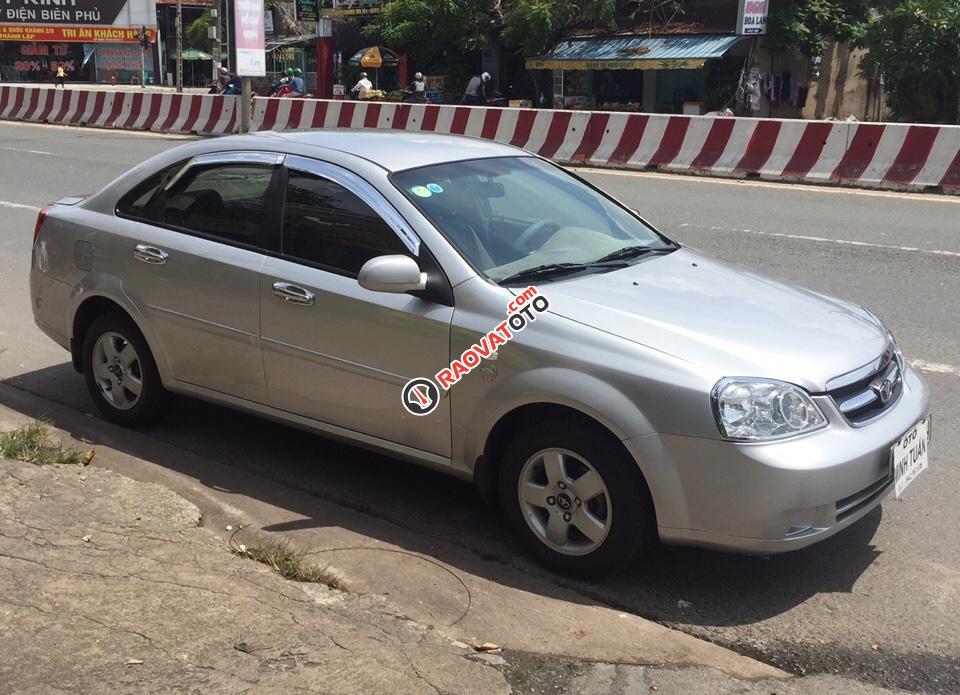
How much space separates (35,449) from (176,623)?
1.92 meters

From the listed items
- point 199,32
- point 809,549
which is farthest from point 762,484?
point 199,32

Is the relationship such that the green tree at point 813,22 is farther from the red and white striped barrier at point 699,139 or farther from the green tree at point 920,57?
the red and white striped barrier at point 699,139

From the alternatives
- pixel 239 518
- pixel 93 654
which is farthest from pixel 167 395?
pixel 93 654

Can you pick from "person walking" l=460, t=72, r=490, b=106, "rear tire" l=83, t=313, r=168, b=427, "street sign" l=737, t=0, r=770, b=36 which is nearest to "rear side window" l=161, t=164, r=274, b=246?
"rear tire" l=83, t=313, r=168, b=427

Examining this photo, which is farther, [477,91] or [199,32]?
[199,32]

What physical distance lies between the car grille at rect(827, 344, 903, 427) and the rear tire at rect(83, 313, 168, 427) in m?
3.30

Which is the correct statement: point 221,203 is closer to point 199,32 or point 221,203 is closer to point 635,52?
point 635,52

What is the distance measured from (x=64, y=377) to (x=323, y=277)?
111 inches

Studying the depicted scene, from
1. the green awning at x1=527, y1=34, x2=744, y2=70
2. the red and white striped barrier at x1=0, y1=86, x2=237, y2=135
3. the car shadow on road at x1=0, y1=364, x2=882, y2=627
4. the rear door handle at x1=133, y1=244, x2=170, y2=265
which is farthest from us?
the green awning at x1=527, y1=34, x2=744, y2=70

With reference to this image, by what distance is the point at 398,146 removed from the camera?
15.6ft

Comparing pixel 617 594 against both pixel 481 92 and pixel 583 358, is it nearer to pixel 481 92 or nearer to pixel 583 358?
pixel 583 358

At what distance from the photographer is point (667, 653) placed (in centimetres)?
339

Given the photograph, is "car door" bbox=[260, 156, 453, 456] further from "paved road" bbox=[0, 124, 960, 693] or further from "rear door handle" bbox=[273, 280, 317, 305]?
"paved road" bbox=[0, 124, 960, 693]

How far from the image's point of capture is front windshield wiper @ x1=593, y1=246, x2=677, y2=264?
176 inches
